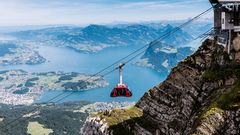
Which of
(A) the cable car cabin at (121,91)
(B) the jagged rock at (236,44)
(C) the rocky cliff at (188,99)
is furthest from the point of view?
(B) the jagged rock at (236,44)

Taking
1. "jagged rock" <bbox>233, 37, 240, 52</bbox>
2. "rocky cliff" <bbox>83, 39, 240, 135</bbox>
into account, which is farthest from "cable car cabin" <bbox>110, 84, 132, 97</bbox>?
"jagged rock" <bbox>233, 37, 240, 52</bbox>

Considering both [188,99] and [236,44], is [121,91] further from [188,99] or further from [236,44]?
[236,44]

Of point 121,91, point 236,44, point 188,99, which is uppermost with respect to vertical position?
point 236,44

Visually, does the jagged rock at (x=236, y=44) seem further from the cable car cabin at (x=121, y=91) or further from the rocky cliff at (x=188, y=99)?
the cable car cabin at (x=121, y=91)

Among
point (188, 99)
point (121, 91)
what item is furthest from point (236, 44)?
point (121, 91)

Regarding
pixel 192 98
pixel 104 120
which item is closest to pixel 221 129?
pixel 192 98

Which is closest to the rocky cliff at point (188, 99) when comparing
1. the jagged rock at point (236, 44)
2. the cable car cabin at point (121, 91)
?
the jagged rock at point (236, 44)

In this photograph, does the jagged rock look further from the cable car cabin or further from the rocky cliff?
the cable car cabin

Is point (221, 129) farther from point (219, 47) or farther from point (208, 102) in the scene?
point (219, 47)
